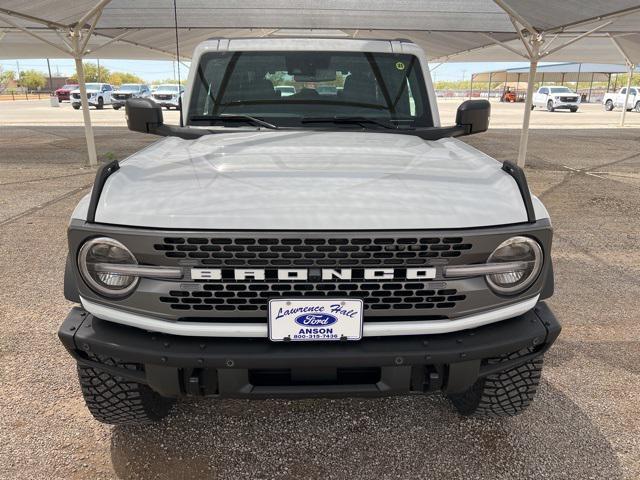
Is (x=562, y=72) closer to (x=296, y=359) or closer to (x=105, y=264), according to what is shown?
(x=296, y=359)

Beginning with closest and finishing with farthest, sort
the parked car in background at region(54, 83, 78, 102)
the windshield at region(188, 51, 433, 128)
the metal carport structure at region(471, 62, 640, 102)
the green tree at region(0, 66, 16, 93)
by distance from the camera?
the windshield at region(188, 51, 433, 128)
the parked car in background at region(54, 83, 78, 102)
the metal carport structure at region(471, 62, 640, 102)
the green tree at region(0, 66, 16, 93)

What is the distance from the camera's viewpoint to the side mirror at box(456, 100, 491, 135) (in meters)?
3.10

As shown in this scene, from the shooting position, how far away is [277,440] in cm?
251

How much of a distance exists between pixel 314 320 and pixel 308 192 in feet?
1.56

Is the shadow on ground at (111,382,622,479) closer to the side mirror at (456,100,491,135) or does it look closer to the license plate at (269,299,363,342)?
the license plate at (269,299,363,342)

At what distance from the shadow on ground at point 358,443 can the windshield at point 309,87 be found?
1.71 m

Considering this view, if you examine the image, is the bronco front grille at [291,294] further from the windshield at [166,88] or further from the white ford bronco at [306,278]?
the windshield at [166,88]

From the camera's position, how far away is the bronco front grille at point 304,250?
179cm

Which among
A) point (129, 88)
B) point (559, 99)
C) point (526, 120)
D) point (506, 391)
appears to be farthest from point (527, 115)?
point (129, 88)

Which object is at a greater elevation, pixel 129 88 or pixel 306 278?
pixel 129 88

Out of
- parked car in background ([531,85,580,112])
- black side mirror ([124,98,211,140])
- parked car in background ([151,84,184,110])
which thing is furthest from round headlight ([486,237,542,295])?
parked car in background ([531,85,580,112])

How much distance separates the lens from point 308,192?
1.90 m

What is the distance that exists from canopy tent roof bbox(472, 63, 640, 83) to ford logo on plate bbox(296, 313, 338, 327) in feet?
148

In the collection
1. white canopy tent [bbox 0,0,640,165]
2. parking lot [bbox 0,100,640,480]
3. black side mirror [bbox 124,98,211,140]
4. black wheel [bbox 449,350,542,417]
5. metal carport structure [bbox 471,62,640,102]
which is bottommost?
parking lot [bbox 0,100,640,480]
